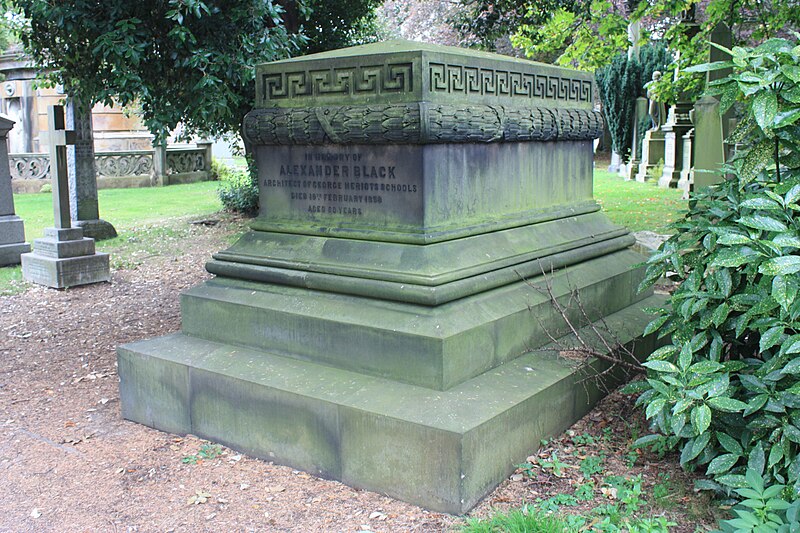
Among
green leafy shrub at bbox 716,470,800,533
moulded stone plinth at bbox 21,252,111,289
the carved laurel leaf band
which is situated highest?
the carved laurel leaf band

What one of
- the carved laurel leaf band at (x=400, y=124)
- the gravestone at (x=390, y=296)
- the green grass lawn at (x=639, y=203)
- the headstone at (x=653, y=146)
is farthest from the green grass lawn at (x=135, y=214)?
the headstone at (x=653, y=146)

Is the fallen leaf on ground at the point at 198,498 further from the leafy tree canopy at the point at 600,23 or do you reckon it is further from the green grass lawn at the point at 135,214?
the leafy tree canopy at the point at 600,23

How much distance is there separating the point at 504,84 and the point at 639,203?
11.0 metres

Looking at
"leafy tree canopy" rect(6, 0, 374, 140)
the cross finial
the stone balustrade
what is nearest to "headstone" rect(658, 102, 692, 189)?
the cross finial

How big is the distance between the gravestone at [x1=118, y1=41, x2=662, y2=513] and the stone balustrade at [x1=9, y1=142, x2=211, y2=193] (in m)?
19.4

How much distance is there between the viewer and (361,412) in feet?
12.2

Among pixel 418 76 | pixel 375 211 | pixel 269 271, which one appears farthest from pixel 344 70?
pixel 269 271

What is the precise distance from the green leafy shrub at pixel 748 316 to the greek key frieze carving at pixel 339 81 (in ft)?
4.98

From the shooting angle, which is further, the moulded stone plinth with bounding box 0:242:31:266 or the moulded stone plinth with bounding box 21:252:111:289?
the moulded stone plinth with bounding box 0:242:31:266

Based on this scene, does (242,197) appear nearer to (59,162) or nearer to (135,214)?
(135,214)

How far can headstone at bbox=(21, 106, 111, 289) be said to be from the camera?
374 inches

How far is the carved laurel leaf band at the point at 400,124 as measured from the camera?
4.11 metres

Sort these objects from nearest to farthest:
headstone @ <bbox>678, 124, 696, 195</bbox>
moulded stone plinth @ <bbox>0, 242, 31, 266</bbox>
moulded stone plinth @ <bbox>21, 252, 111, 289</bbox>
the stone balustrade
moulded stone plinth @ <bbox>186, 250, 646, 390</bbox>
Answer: moulded stone plinth @ <bbox>186, 250, 646, 390</bbox>, moulded stone plinth @ <bbox>21, 252, 111, 289</bbox>, moulded stone plinth @ <bbox>0, 242, 31, 266</bbox>, headstone @ <bbox>678, 124, 696, 195</bbox>, the stone balustrade

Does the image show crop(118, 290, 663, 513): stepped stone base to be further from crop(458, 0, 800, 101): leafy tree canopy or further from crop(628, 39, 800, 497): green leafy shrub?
crop(458, 0, 800, 101): leafy tree canopy
